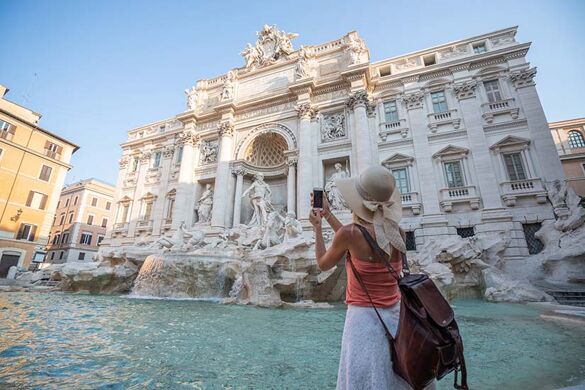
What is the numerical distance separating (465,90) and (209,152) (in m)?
16.7

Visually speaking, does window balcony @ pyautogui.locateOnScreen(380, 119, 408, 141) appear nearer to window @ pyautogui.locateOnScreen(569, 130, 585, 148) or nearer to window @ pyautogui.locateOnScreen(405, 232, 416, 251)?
window @ pyautogui.locateOnScreen(405, 232, 416, 251)

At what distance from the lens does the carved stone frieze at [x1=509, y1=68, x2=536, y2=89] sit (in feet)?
42.5

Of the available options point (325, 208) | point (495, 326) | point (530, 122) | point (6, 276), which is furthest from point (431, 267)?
point (6, 276)

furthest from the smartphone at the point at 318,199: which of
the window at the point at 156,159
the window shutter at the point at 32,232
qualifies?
the window shutter at the point at 32,232

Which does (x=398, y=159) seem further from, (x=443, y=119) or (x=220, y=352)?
(x=220, y=352)

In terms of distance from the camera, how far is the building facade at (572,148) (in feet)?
67.3

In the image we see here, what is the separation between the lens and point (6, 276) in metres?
18.0

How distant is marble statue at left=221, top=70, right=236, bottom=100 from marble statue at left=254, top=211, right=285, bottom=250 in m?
11.5

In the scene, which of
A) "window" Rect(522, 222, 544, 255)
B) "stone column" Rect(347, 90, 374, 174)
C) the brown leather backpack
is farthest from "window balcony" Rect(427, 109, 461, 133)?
the brown leather backpack

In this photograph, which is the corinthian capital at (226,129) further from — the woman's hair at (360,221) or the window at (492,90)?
the woman's hair at (360,221)

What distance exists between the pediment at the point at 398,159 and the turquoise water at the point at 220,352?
1031 centimetres

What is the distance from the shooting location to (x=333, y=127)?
53.2ft

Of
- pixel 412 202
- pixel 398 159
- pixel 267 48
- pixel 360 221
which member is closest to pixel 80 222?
pixel 267 48

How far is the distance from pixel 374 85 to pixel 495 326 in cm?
1497
